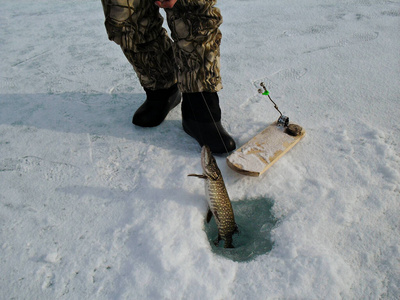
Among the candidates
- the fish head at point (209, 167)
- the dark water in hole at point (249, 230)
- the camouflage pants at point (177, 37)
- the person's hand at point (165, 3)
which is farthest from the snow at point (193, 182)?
the person's hand at point (165, 3)

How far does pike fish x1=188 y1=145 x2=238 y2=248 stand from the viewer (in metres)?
1.61

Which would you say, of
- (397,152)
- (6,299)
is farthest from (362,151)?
(6,299)

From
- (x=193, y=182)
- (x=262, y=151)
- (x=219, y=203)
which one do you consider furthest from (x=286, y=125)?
(x=219, y=203)

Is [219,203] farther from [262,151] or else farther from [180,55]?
[180,55]

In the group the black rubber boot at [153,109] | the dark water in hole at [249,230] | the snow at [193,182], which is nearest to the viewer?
the snow at [193,182]

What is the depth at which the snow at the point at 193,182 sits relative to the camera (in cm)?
146

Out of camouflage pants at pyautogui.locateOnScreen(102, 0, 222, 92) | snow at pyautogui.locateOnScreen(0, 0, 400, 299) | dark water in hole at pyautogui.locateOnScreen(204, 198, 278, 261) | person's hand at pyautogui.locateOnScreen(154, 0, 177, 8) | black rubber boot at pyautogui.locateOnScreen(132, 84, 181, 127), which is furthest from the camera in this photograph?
black rubber boot at pyautogui.locateOnScreen(132, 84, 181, 127)

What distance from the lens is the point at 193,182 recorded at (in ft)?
6.34

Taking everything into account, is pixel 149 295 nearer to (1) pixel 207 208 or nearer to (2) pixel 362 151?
(1) pixel 207 208

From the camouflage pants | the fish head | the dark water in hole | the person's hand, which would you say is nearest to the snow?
the dark water in hole

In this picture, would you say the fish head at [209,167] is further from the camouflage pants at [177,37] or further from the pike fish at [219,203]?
the camouflage pants at [177,37]

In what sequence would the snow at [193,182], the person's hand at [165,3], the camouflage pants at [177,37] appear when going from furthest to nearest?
the camouflage pants at [177,37], the person's hand at [165,3], the snow at [193,182]

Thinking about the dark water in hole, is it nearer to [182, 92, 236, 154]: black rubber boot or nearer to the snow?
the snow

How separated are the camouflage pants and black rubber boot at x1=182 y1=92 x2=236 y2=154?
7cm
